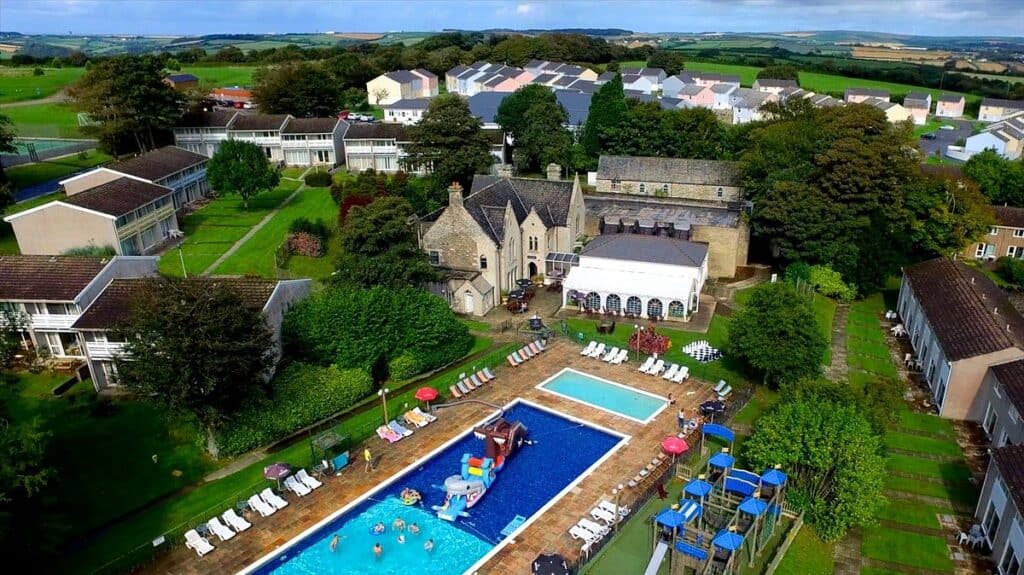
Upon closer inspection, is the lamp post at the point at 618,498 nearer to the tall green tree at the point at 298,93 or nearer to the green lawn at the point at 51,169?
the green lawn at the point at 51,169

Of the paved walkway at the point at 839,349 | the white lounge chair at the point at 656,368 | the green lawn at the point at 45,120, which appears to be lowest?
the paved walkway at the point at 839,349

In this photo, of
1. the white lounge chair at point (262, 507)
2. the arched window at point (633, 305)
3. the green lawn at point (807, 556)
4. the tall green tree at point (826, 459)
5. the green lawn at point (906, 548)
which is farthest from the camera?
the arched window at point (633, 305)

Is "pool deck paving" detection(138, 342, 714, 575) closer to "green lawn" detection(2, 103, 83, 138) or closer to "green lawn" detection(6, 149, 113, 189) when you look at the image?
"green lawn" detection(6, 149, 113, 189)

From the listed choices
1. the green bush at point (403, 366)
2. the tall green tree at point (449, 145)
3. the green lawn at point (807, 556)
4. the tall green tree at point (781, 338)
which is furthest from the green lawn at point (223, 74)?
the green lawn at point (807, 556)

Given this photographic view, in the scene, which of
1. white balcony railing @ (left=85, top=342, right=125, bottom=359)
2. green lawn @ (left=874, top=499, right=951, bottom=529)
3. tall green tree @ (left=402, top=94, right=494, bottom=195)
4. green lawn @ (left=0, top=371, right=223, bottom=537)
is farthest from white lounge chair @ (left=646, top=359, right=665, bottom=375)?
tall green tree @ (left=402, top=94, right=494, bottom=195)

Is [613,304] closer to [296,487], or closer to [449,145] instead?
[296,487]

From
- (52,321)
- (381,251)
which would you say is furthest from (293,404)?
(52,321)

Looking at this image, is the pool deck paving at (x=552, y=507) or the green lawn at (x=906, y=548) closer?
the green lawn at (x=906, y=548)
